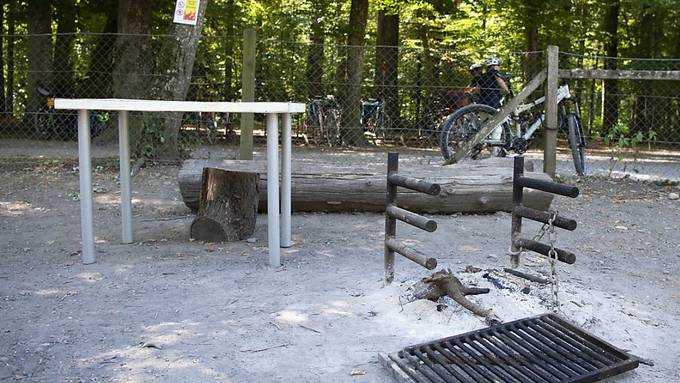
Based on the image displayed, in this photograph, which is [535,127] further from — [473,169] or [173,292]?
[173,292]

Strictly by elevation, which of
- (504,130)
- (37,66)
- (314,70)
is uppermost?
(37,66)

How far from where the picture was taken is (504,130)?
8.80 metres

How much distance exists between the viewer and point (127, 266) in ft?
15.7

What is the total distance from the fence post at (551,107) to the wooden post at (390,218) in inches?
187

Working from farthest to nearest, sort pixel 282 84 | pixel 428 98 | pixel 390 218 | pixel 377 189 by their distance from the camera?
pixel 428 98 < pixel 282 84 < pixel 377 189 < pixel 390 218

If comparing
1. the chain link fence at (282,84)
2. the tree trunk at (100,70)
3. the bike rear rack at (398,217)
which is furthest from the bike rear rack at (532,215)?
the tree trunk at (100,70)

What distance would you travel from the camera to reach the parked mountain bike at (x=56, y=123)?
487 inches

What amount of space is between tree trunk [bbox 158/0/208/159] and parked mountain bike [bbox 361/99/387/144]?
402 cm

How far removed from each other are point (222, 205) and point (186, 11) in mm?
3413

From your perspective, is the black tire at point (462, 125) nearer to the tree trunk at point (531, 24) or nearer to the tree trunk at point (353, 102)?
the tree trunk at point (353, 102)

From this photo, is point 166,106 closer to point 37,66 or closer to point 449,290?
point 449,290

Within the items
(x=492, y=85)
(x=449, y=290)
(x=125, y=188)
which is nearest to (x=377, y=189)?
(x=125, y=188)

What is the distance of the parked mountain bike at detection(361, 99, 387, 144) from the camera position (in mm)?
12195

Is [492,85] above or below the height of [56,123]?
above
